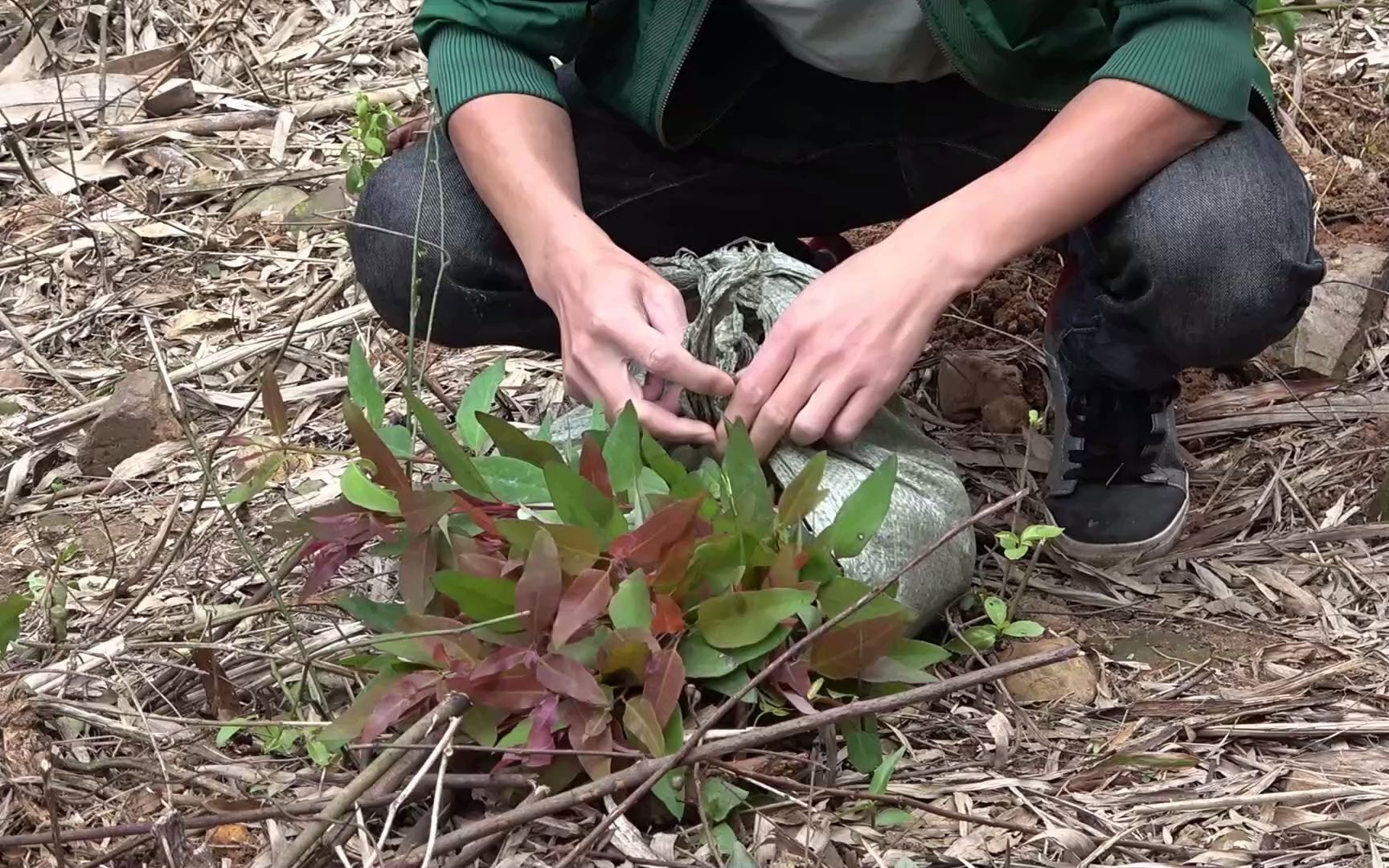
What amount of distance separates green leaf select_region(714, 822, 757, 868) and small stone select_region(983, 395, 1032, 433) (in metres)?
1.01

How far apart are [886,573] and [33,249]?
2249 millimetres

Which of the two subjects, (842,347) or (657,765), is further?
(842,347)

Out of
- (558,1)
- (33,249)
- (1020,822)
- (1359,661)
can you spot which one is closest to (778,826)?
(1020,822)

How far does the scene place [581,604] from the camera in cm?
119

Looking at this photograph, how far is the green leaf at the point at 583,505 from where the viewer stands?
1233 mm

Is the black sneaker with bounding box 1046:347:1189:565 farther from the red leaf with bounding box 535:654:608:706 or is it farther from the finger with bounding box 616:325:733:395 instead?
the red leaf with bounding box 535:654:608:706

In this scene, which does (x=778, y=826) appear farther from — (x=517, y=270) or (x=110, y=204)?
(x=110, y=204)

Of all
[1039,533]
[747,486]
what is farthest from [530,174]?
[1039,533]

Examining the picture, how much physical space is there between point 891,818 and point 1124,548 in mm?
642

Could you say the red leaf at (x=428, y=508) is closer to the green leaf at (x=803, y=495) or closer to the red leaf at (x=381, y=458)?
the red leaf at (x=381, y=458)

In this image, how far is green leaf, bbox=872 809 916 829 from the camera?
122cm

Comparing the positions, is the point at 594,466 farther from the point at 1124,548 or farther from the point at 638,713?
the point at 1124,548

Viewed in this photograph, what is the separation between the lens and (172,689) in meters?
1.49

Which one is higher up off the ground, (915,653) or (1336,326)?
(915,653)
